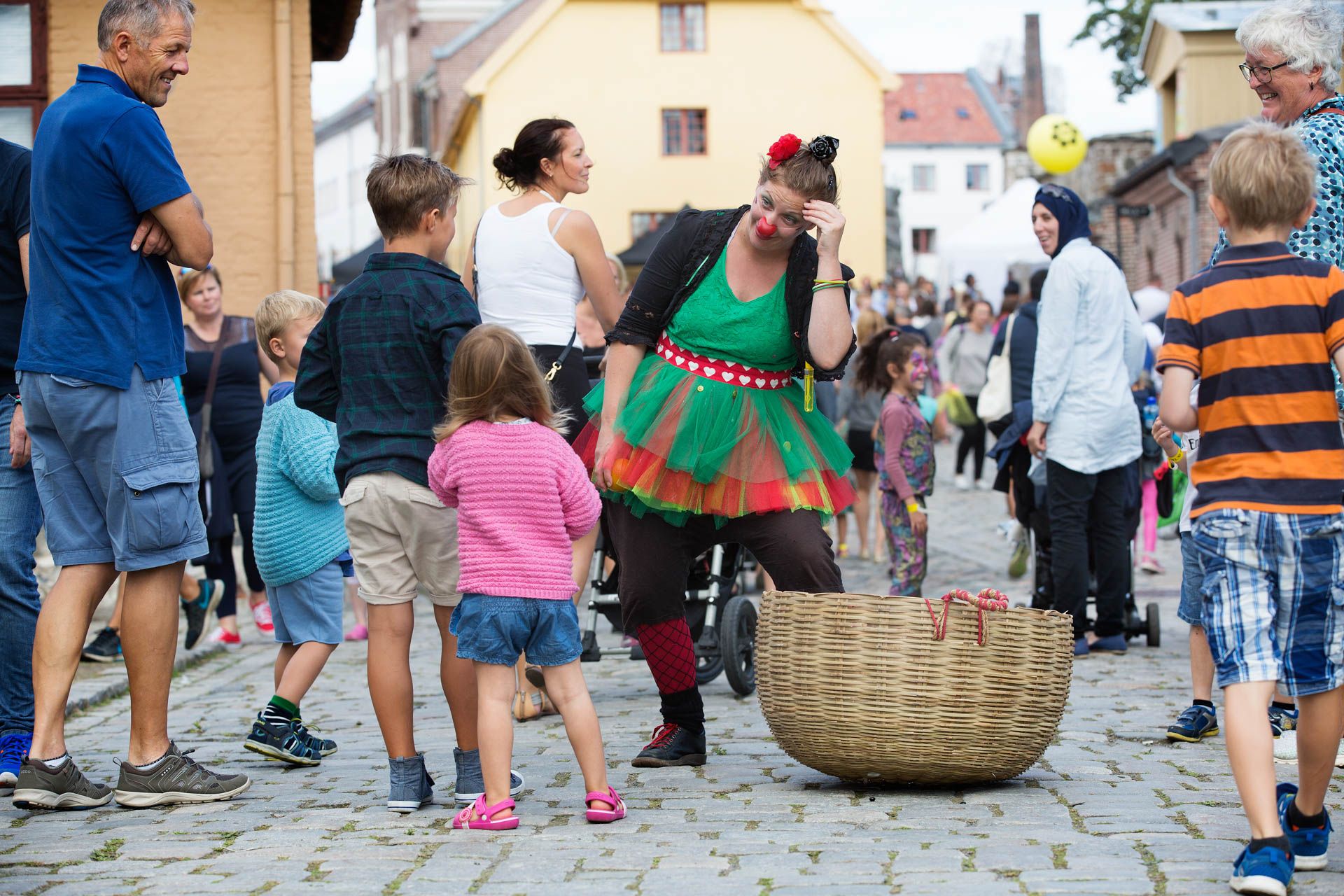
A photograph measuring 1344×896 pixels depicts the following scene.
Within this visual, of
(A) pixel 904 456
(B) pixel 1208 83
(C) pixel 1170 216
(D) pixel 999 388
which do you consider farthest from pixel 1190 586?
(B) pixel 1208 83

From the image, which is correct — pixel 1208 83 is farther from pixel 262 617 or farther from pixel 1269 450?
pixel 1269 450

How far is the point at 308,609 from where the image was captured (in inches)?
231

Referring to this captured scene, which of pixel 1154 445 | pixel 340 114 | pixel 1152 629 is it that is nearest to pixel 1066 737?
pixel 1152 629

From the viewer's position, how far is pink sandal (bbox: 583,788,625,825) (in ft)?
14.7

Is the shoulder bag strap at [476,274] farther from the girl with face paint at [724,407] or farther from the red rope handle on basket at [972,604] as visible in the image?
the red rope handle on basket at [972,604]

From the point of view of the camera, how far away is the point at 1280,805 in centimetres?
400

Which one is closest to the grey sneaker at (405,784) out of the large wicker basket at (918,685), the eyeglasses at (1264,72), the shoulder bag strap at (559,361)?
the large wicker basket at (918,685)

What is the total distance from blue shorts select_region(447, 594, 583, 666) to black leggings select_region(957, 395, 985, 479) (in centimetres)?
1373

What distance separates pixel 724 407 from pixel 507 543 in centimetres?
97

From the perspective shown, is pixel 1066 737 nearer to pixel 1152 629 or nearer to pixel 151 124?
pixel 1152 629

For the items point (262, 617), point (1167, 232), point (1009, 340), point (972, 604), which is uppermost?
point (1167, 232)

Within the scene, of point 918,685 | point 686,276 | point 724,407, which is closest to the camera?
point 918,685

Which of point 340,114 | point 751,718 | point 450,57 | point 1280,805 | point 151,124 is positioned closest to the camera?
point 1280,805

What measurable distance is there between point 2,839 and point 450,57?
49410 millimetres
